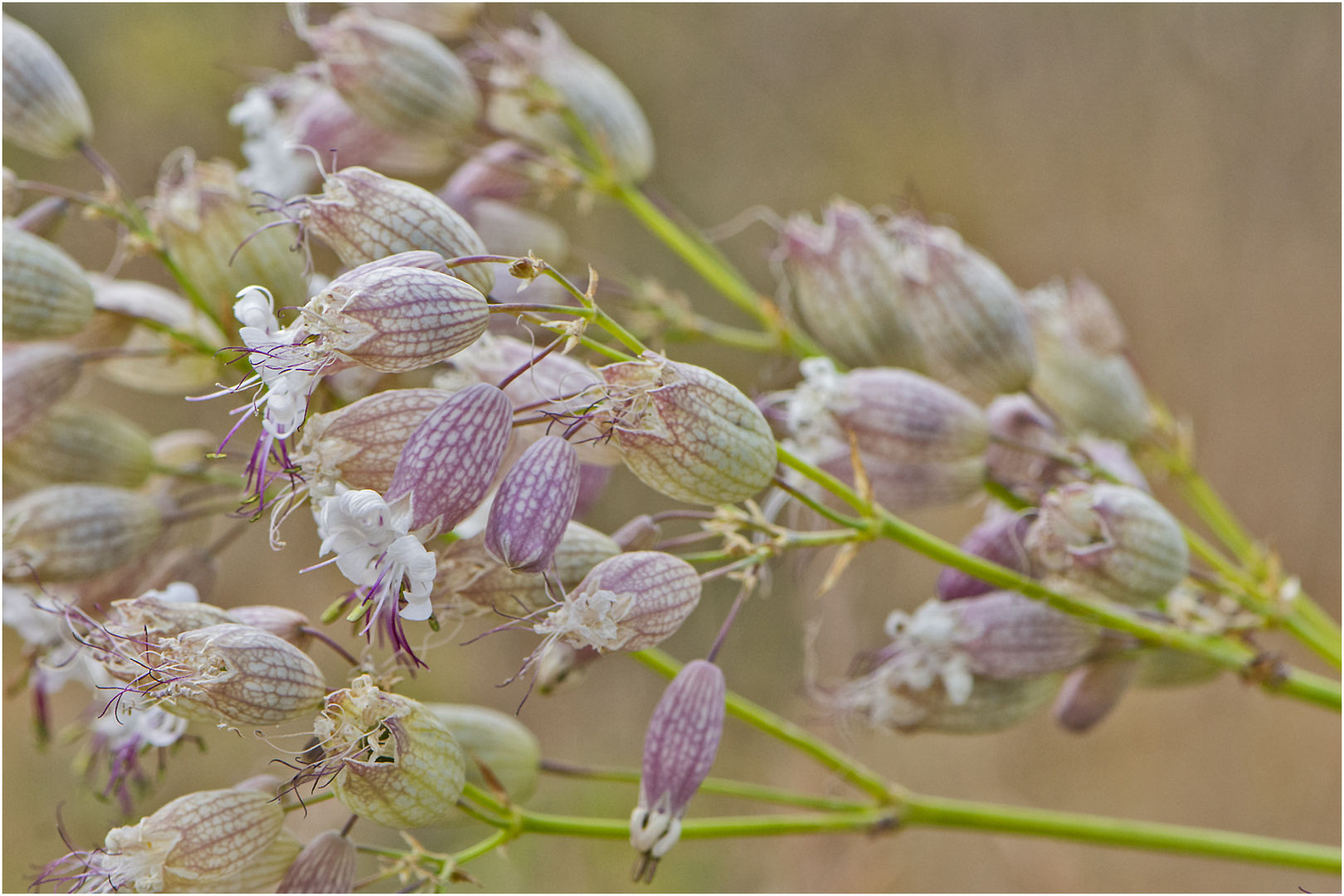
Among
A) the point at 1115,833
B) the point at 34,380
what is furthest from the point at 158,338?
the point at 1115,833

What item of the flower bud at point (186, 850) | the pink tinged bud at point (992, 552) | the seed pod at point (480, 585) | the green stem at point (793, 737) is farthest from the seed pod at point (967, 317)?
the flower bud at point (186, 850)

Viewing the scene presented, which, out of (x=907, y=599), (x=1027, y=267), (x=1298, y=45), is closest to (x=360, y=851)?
(x=907, y=599)

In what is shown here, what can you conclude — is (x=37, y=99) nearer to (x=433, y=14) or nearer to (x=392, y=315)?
(x=433, y=14)

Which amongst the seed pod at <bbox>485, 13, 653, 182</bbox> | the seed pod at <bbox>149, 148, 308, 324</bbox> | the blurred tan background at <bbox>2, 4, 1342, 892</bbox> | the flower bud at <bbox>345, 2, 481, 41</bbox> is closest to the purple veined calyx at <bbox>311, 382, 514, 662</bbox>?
the seed pod at <bbox>149, 148, 308, 324</bbox>

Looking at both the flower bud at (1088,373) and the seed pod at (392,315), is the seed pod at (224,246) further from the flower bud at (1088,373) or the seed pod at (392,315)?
the flower bud at (1088,373)

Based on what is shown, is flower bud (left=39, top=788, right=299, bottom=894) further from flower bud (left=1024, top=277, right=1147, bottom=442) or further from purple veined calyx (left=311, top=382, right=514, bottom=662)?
flower bud (left=1024, top=277, right=1147, bottom=442)

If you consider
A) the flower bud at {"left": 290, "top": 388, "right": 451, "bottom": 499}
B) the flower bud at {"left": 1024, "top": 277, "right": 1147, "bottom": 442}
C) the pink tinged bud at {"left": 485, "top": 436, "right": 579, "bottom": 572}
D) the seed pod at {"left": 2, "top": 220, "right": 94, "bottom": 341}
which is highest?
the flower bud at {"left": 1024, "top": 277, "right": 1147, "bottom": 442}

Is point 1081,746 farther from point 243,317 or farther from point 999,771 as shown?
point 243,317
